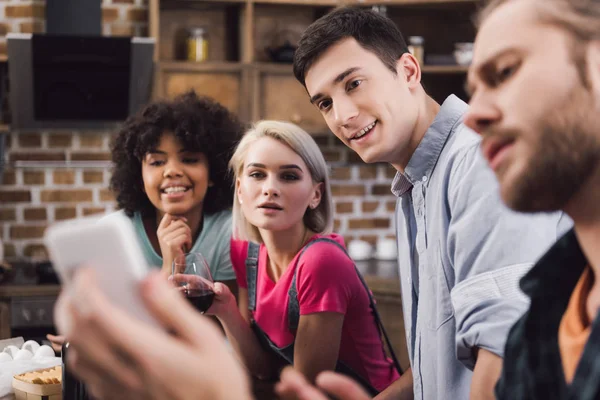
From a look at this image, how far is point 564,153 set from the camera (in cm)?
64

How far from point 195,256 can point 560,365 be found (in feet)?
3.03

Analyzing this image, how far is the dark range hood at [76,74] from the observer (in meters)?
3.47

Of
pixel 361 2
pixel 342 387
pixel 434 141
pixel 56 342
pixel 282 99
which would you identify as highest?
pixel 361 2

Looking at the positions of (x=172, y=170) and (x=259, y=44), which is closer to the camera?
(x=172, y=170)

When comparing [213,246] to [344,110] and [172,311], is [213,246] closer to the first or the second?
[344,110]

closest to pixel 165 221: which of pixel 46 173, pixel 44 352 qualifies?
pixel 44 352

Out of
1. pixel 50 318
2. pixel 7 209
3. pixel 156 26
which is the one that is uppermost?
pixel 156 26

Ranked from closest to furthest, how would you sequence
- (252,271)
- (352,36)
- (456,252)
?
1. (456,252)
2. (352,36)
3. (252,271)

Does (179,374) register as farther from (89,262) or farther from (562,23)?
(562,23)

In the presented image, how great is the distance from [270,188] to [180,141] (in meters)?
0.47

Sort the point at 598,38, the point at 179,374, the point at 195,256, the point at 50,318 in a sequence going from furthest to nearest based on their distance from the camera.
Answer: the point at 50,318, the point at 195,256, the point at 598,38, the point at 179,374

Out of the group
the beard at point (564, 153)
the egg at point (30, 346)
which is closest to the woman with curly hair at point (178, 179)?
the egg at point (30, 346)

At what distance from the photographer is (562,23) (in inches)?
26.5

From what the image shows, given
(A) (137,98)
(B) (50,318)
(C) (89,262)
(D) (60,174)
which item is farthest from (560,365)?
(D) (60,174)
